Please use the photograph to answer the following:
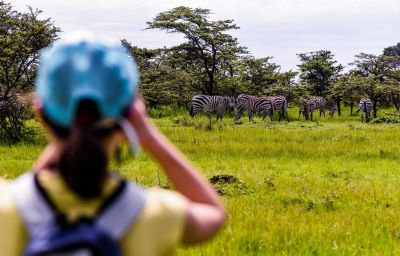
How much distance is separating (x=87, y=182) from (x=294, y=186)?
849 centimetres

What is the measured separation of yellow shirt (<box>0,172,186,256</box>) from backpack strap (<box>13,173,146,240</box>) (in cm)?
1

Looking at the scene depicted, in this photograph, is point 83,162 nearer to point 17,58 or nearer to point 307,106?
point 17,58

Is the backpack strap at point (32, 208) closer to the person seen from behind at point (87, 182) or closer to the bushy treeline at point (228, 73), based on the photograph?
the person seen from behind at point (87, 182)

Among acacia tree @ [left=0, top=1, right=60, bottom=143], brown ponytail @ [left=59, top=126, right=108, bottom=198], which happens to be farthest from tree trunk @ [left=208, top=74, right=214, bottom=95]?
brown ponytail @ [left=59, top=126, right=108, bottom=198]

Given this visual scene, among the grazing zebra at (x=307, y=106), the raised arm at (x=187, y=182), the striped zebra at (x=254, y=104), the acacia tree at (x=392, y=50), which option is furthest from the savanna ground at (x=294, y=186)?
the acacia tree at (x=392, y=50)

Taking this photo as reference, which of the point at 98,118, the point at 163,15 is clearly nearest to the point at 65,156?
the point at 98,118

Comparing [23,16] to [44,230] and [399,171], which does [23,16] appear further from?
[44,230]

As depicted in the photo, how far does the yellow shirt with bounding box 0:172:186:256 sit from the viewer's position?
1.40 meters

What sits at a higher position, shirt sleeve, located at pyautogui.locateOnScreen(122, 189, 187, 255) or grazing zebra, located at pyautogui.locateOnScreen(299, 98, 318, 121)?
shirt sleeve, located at pyautogui.locateOnScreen(122, 189, 187, 255)

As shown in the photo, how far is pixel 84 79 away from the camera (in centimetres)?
137

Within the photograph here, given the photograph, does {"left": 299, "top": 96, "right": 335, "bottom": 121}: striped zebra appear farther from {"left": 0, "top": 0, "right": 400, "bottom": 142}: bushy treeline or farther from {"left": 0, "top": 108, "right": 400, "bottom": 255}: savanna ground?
{"left": 0, "top": 108, "right": 400, "bottom": 255}: savanna ground

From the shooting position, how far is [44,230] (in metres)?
1.36

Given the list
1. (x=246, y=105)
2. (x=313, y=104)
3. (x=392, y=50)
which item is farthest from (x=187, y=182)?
(x=392, y=50)

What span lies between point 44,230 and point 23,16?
66.7 feet
